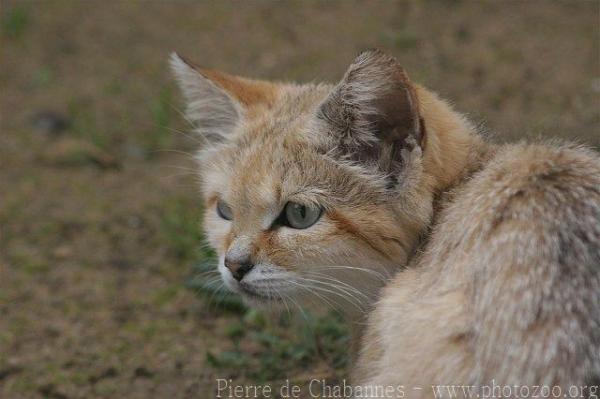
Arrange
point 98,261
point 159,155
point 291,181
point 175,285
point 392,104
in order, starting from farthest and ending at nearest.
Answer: point 159,155 < point 98,261 < point 175,285 < point 291,181 < point 392,104

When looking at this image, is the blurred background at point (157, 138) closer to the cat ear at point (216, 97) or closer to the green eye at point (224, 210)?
the green eye at point (224, 210)

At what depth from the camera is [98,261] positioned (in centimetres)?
476

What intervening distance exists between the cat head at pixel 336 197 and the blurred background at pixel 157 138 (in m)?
0.63

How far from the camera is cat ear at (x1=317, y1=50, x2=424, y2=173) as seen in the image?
8.44 feet

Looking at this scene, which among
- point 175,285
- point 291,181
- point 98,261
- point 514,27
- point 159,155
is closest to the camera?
point 291,181

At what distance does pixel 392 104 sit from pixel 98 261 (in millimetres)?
2663

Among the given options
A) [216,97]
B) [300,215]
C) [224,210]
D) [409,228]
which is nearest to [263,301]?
[300,215]

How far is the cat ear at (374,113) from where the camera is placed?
101 inches

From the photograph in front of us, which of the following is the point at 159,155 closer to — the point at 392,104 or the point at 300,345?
the point at 300,345

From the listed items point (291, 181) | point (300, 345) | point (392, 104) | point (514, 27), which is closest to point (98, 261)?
point (300, 345)

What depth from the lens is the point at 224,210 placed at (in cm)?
316

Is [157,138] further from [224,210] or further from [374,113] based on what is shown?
[374,113]

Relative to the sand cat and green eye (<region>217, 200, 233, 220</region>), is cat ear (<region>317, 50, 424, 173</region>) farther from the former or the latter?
green eye (<region>217, 200, 233, 220</region>)

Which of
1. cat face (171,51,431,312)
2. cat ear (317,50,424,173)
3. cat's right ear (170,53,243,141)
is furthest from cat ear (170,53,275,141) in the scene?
cat ear (317,50,424,173)
